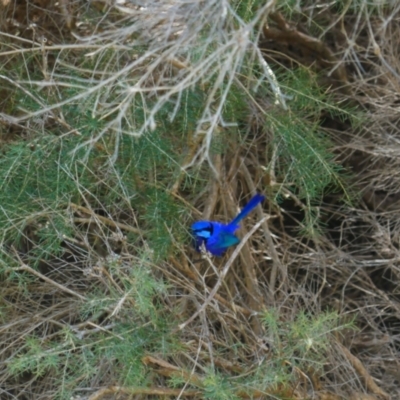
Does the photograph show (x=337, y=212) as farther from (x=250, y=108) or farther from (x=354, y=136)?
(x=250, y=108)

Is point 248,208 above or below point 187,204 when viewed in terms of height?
below

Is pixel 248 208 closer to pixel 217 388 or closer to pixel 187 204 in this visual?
pixel 187 204

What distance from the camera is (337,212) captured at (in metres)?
4.30

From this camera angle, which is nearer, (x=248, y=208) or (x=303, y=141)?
(x=303, y=141)

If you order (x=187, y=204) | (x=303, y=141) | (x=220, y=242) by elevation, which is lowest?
(x=220, y=242)

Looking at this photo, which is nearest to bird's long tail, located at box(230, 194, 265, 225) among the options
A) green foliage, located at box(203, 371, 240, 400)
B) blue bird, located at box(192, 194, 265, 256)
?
blue bird, located at box(192, 194, 265, 256)

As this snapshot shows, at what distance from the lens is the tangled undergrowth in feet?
10.2

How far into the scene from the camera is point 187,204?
367 cm

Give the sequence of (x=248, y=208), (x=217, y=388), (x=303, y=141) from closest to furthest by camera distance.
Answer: (x=217, y=388)
(x=303, y=141)
(x=248, y=208)

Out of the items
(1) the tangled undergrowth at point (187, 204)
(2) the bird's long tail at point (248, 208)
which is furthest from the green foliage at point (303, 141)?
(2) the bird's long tail at point (248, 208)

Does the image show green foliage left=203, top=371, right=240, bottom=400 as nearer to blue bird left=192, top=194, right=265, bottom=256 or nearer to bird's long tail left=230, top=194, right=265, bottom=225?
blue bird left=192, top=194, right=265, bottom=256

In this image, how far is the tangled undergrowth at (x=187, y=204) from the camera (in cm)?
311

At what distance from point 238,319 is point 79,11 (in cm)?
157

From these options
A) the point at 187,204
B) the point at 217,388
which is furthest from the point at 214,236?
the point at 217,388
